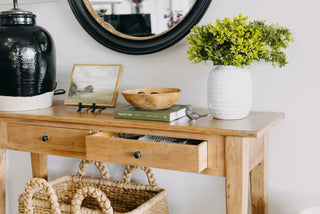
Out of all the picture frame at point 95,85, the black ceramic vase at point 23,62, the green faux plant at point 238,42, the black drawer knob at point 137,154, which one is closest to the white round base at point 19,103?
the black ceramic vase at point 23,62

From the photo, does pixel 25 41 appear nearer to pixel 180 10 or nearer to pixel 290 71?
pixel 180 10

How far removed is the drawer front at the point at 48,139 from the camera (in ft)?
5.07

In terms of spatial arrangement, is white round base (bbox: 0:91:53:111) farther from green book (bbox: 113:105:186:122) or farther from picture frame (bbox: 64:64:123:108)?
green book (bbox: 113:105:186:122)

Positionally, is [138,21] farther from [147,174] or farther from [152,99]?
[147,174]

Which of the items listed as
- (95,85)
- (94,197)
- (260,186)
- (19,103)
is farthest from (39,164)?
(260,186)

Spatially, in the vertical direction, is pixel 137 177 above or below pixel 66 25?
below

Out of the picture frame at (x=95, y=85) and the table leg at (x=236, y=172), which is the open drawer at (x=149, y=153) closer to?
the table leg at (x=236, y=172)

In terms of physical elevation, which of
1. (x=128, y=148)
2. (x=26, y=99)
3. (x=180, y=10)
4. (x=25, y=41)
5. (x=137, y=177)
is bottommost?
(x=137, y=177)

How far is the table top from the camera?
124 cm

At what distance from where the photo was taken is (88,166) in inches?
83.4

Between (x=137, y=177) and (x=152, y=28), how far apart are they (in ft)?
2.45

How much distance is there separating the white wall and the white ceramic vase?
28 centimetres

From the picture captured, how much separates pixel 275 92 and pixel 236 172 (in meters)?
0.47

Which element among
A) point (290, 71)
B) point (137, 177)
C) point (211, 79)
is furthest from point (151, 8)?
point (137, 177)
